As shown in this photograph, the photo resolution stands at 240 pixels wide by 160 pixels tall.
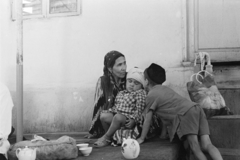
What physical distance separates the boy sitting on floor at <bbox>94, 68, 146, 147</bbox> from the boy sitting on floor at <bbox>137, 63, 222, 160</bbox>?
0.17 metres

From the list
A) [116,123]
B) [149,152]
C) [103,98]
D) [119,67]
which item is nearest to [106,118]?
[116,123]

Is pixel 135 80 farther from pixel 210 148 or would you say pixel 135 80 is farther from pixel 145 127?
pixel 210 148

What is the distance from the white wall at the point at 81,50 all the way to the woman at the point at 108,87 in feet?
2.11

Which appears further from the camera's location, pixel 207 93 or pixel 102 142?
pixel 207 93

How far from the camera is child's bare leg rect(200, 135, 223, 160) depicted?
3.25 metres

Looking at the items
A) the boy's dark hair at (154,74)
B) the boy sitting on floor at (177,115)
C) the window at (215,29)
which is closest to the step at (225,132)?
the boy sitting on floor at (177,115)

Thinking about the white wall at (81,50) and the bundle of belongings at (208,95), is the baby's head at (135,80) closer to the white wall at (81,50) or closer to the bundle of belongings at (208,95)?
the bundle of belongings at (208,95)

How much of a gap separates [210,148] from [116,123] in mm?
1144

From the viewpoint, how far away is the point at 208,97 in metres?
3.95

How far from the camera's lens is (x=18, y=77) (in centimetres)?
369

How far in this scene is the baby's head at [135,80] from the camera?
13.3ft

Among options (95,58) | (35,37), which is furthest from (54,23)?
(95,58)

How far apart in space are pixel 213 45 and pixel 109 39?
1704 mm

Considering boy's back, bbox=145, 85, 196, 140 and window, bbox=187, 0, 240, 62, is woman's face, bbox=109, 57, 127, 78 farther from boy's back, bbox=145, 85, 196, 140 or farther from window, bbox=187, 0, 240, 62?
window, bbox=187, 0, 240, 62
